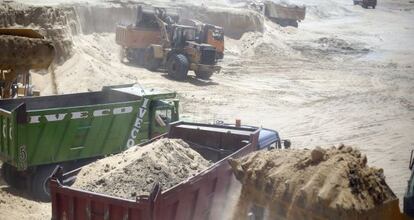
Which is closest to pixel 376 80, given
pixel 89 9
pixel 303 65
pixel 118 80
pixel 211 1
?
pixel 303 65

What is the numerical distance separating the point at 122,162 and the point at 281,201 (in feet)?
9.55

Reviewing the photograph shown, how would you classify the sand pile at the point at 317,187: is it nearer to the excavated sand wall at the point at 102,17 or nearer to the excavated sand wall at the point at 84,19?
the excavated sand wall at the point at 84,19

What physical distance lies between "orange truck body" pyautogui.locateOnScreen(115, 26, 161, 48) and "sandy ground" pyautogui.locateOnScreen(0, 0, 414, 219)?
3.97 feet

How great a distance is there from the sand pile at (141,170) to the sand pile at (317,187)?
1387mm

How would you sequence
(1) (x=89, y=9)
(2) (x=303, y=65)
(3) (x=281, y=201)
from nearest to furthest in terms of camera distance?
(3) (x=281, y=201) < (1) (x=89, y=9) < (2) (x=303, y=65)

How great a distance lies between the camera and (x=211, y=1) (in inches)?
1881

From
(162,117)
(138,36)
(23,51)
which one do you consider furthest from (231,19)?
(23,51)

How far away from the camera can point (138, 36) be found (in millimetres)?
29000

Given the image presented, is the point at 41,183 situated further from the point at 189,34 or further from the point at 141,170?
the point at 189,34

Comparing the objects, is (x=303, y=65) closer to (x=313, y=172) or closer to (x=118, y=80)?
(x=118, y=80)

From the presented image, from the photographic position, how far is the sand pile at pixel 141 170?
300 inches

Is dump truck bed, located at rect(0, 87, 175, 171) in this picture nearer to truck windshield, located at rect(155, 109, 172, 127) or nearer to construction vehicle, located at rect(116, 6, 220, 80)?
truck windshield, located at rect(155, 109, 172, 127)

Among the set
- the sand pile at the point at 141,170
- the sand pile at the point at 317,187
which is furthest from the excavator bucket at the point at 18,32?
the sand pile at the point at 317,187

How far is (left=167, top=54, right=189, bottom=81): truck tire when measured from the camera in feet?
88.1
